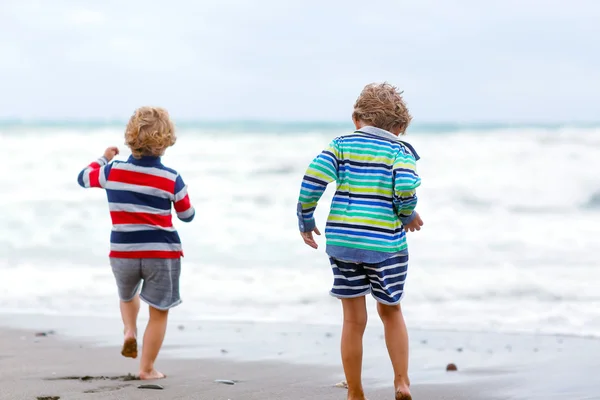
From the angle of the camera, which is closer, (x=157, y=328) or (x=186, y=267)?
(x=157, y=328)

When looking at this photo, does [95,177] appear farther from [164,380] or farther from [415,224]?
[415,224]

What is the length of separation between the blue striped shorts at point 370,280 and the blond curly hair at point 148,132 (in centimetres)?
119

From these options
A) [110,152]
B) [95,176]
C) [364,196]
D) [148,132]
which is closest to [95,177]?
[95,176]

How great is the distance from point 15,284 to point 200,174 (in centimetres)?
1079

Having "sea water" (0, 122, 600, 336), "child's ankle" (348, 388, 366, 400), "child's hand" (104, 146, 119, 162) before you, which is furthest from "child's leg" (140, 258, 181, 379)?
"sea water" (0, 122, 600, 336)

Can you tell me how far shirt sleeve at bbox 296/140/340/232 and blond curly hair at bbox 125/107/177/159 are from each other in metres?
1.05

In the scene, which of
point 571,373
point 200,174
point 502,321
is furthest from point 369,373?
point 200,174

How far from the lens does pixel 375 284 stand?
3.39 meters

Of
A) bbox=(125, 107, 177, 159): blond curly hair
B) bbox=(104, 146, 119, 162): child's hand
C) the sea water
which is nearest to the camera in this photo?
bbox=(125, 107, 177, 159): blond curly hair

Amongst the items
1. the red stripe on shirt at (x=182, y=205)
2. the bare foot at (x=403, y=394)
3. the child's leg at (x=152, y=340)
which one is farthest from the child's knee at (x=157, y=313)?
the bare foot at (x=403, y=394)

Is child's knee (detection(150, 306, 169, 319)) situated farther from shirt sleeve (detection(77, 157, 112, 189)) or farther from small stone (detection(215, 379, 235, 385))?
shirt sleeve (detection(77, 157, 112, 189))

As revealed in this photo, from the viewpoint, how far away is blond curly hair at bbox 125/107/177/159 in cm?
410

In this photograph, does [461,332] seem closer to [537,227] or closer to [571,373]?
[571,373]

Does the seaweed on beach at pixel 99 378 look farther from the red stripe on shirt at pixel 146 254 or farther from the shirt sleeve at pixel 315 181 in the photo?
the shirt sleeve at pixel 315 181
